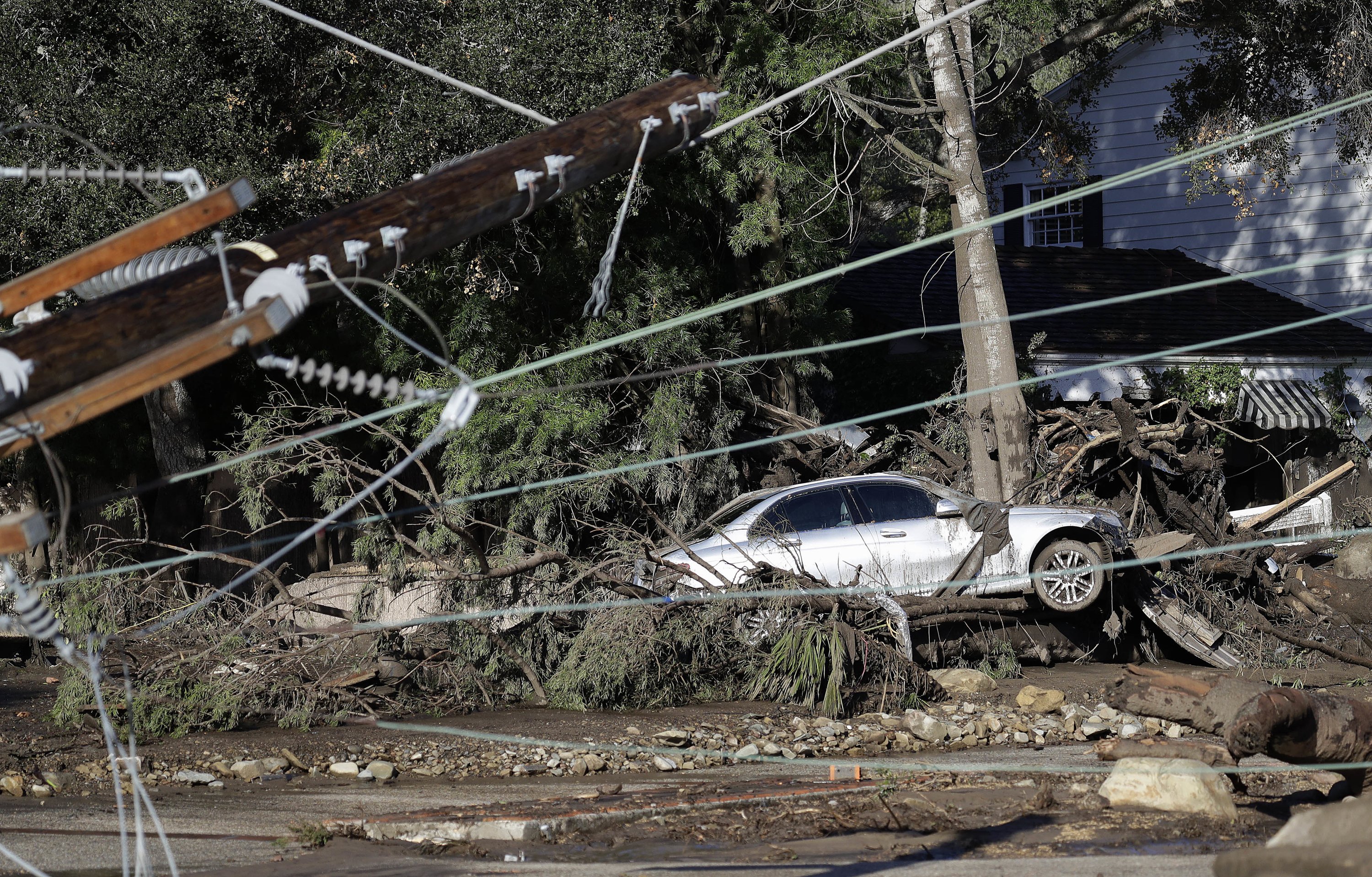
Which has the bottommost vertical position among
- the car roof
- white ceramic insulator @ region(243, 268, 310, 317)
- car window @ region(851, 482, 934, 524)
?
car window @ region(851, 482, 934, 524)

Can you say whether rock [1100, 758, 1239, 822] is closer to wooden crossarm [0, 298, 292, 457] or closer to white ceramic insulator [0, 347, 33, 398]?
wooden crossarm [0, 298, 292, 457]

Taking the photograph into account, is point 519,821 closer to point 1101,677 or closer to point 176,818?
point 176,818

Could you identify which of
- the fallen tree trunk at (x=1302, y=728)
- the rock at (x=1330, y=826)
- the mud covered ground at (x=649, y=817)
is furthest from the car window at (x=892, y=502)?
the rock at (x=1330, y=826)

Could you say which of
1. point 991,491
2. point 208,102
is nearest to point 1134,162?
point 991,491

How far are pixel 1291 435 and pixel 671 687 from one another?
12504 millimetres

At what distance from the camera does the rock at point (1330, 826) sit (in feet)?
14.0

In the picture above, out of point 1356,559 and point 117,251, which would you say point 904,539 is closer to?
point 1356,559

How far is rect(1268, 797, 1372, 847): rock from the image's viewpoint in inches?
168

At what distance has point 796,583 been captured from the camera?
11.3 meters

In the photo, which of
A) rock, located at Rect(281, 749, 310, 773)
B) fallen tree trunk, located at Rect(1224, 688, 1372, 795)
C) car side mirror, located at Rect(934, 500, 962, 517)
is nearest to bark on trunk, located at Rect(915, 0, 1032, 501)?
car side mirror, located at Rect(934, 500, 962, 517)

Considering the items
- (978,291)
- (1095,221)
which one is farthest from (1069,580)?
(1095,221)

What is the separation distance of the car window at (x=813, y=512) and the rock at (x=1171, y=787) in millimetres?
5023

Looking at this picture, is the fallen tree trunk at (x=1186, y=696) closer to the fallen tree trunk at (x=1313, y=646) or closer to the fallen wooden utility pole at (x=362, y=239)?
the fallen wooden utility pole at (x=362, y=239)

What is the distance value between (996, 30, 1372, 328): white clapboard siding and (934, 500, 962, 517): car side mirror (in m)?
10.5
